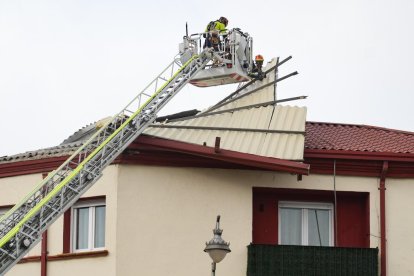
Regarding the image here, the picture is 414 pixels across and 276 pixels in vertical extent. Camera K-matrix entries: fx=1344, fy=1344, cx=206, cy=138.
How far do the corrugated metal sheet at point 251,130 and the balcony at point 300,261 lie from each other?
2.22 meters

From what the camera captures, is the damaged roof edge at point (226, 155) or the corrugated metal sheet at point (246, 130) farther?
the corrugated metal sheet at point (246, 130)

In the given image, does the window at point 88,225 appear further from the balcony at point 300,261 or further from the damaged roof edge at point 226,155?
the balcony at point 300,261

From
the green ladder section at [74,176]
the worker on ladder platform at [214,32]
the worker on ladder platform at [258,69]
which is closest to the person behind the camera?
the green ladder section at [74,176]

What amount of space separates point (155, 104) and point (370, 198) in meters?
5.61

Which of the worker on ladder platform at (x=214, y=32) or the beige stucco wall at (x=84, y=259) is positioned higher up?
the worker on ladder platform at (x=214, y=32)

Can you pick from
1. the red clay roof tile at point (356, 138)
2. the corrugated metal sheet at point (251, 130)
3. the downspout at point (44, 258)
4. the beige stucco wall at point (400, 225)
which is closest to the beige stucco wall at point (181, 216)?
the beige stucco wall at point (400, 225)

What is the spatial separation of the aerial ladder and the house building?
2.76 ft

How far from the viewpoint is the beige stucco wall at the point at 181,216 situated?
30.9m

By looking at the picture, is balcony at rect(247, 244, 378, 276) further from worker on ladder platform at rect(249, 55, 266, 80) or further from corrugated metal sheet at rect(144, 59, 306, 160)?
worker on ladder platform at rect(249, 55, 266, 80)

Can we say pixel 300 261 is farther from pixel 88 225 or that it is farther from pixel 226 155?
pixel 88 225

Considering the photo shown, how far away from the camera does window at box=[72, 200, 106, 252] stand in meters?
31.8

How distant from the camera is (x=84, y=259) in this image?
→ 3116 centimetres

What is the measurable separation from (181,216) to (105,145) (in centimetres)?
263

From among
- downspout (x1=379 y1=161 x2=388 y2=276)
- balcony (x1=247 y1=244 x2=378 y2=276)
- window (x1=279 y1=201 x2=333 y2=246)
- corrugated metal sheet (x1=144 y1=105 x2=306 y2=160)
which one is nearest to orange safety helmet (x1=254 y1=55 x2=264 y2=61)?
corrugated metal sheet (x1=144 y1=105 x2=306 y2=160)
